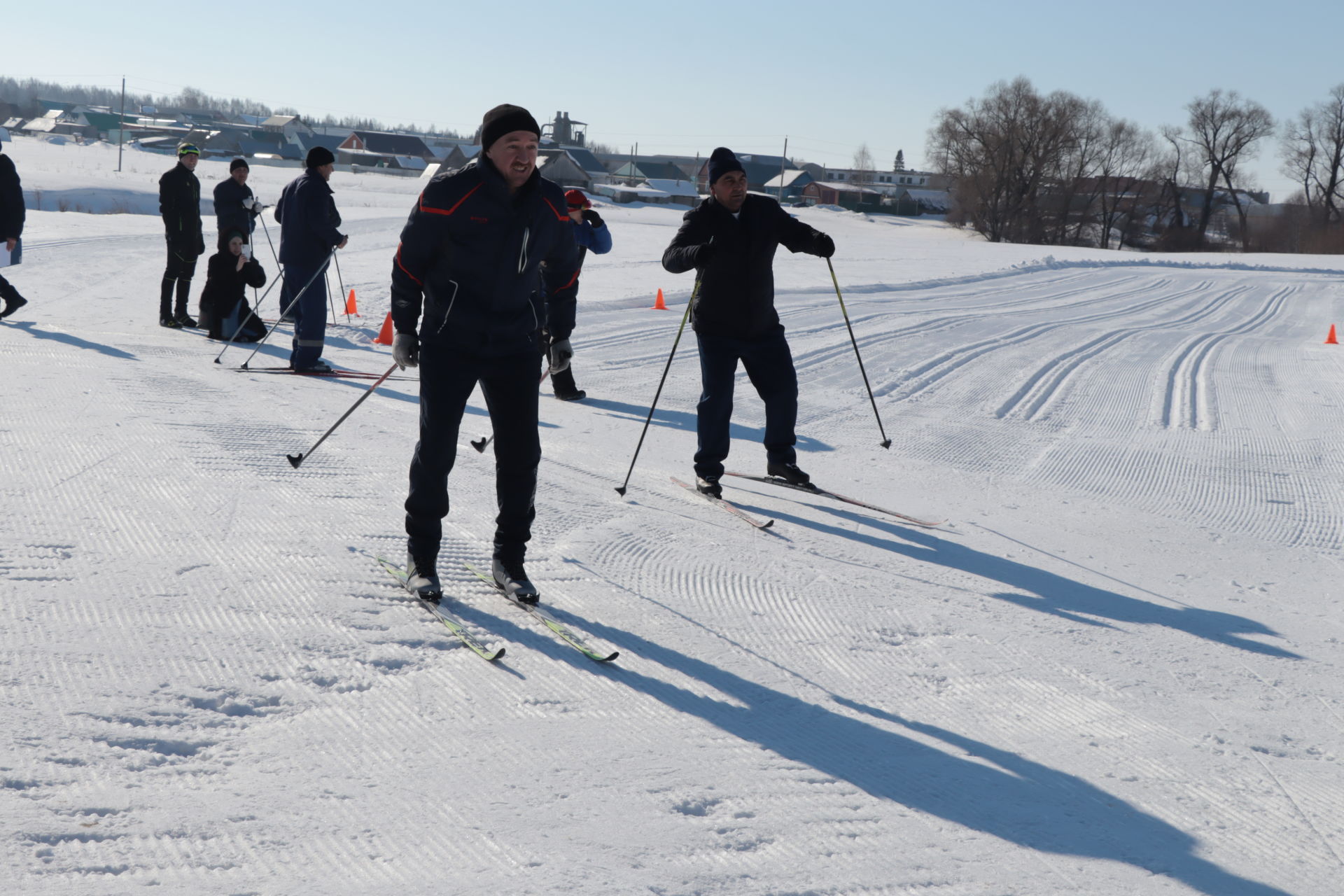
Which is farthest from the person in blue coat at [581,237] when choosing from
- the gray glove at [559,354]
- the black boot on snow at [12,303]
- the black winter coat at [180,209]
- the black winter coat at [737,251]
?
the black boot on snow at [12,303]

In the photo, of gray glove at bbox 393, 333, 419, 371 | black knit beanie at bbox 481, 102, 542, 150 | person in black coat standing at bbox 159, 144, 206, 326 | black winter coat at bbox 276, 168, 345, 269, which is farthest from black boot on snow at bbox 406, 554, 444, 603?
person in black coat standing at bbox 159, 144, 206, 326

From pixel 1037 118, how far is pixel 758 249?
61.2m

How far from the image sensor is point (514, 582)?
3939mm

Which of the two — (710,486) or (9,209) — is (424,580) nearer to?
(710,486)

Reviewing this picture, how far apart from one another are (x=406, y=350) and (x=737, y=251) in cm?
238

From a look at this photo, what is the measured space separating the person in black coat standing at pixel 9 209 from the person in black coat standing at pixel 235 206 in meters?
1.55

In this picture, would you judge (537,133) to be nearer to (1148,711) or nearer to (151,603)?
(151,603)

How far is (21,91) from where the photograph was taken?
190125mm

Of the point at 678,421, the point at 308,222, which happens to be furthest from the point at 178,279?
the point at 678,421

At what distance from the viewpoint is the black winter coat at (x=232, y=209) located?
9.59 m

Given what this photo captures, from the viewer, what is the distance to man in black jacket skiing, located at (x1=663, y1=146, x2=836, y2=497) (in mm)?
5512

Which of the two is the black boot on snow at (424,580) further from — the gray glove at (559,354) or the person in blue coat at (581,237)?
the person in blue coat at (581,237)

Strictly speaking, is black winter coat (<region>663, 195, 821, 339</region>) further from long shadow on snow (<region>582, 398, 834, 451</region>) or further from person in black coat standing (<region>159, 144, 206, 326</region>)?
person in black coat standing (<region>159, 144, 206, 326</region>)

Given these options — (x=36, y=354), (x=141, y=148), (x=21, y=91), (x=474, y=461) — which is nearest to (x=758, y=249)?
(x=474, y=461)
